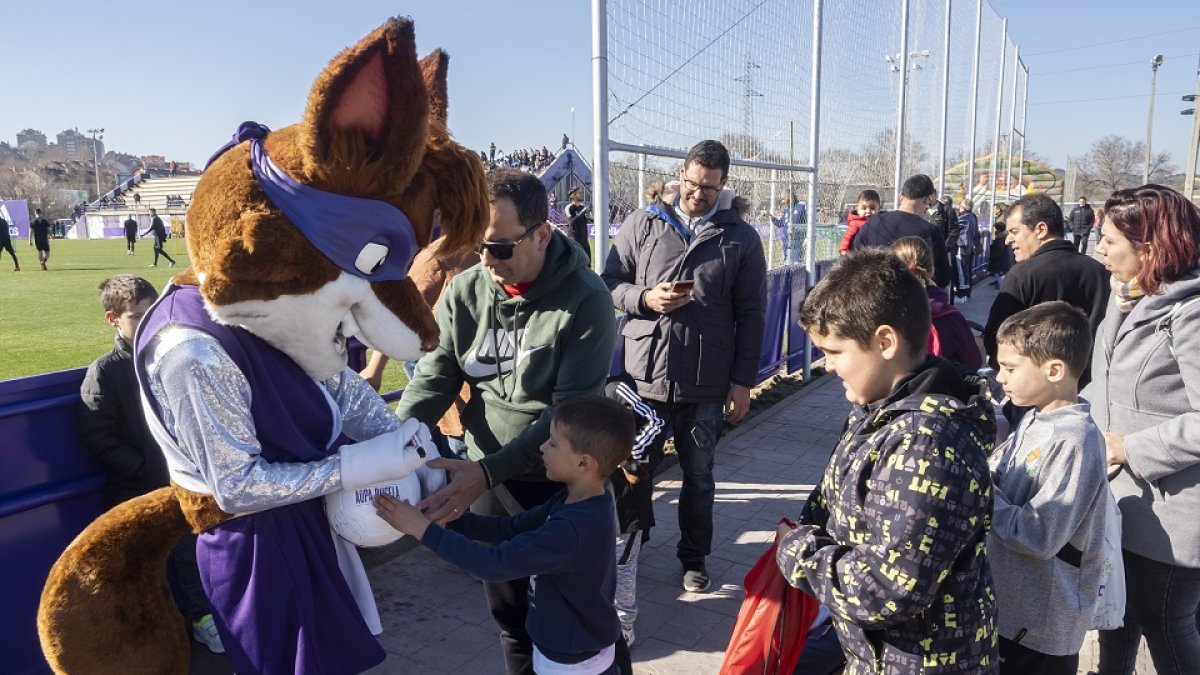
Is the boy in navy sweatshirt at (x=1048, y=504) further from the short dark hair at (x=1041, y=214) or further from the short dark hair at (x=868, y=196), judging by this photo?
the short dark hair at (x=868, y=196)

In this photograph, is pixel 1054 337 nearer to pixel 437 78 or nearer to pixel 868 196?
pixel 437 78

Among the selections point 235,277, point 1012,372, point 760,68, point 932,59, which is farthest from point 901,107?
point 235,277

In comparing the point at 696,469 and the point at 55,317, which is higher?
the point at 55,317

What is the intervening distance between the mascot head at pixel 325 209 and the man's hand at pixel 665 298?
191 cm

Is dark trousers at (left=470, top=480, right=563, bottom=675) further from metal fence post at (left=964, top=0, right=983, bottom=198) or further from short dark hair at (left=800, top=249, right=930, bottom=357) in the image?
metal fence post at (left=964, top=0, right=983, bottom=198)

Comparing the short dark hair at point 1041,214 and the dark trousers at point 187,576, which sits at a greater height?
the short dark hair at point 1041,214

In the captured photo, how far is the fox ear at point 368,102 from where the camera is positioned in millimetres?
1642

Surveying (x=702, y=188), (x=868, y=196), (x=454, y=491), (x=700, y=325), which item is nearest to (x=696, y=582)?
(x=700, y=325)

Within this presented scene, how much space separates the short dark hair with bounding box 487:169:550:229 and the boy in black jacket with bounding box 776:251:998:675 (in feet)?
3.36

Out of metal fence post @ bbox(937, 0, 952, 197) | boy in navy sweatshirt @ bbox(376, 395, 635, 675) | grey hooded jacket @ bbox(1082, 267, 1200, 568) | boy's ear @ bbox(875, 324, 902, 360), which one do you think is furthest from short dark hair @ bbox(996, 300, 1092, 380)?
metal fence post @ bbox(937, 0, 952, 197)

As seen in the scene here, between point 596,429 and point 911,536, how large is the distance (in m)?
0.95

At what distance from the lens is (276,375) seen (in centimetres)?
183

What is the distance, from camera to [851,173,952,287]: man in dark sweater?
20.0ft

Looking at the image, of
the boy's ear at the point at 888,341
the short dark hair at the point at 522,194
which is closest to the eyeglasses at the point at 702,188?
the short dark hair at the point at 522,194
